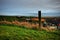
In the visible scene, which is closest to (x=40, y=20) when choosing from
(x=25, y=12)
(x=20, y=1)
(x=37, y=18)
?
(x=37, y=18)

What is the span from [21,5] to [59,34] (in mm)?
756

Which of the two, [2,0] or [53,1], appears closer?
[2,0]

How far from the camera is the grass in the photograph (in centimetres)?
191

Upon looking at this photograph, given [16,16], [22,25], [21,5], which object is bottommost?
[22,25]

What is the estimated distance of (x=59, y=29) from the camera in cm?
211

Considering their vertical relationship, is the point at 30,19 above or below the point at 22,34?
above

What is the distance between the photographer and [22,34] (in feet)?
6.43

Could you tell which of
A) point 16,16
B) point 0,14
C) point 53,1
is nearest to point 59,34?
point 53,1

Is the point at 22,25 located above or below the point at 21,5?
below

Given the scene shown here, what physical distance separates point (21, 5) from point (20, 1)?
65 mm

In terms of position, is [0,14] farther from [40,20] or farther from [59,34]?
[59,34]

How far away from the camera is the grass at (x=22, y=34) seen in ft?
6.26

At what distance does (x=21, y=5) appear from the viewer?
2.06 metres

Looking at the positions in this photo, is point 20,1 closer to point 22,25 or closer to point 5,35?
point 22,25
